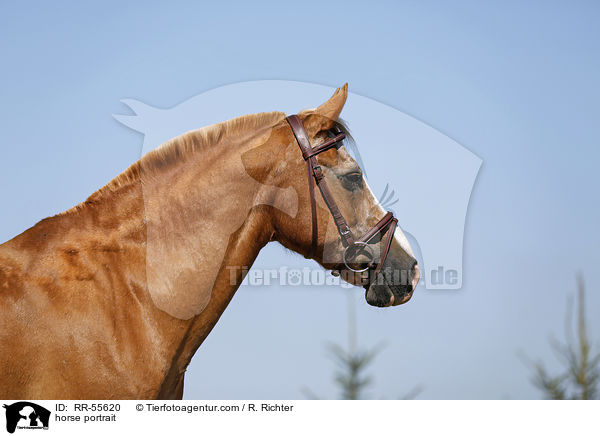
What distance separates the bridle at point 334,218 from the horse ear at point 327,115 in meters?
0.08

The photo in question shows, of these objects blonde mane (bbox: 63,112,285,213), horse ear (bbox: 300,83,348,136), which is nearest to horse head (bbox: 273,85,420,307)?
horse ear (bbox: 300,83,348,136)

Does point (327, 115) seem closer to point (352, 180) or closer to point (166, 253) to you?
point (352, 180)

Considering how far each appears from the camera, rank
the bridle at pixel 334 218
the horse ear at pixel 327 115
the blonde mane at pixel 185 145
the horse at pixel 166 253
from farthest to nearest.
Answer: the horse ear at pixel 327 115
the bridle at pixel 334 218
the blonde mane at pixel 185 145
the horse at pixel 166 253

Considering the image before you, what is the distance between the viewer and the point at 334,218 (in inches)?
158

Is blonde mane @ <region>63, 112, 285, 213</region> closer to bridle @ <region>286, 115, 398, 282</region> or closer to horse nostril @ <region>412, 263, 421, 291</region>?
bridle @ <region>286, 115, 398, 282</region>

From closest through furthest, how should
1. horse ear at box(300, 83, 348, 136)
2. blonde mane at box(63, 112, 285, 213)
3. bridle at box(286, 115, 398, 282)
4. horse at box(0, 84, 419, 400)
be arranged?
1. horse at box(0, 84, 419, 400)
2. blonde mane at box(63, 112, 285, 213)
3. bridle at box(286, 115, 398, 282)
4. horse ear at box(300, 83, 348, 136)

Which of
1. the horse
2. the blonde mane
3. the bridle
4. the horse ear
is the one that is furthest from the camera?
the horse ear

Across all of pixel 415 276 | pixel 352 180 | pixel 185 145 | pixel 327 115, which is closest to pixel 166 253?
pixel 185 145

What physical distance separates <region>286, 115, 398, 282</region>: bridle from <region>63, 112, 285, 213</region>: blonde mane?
12.3 inches

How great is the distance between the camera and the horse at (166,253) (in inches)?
136

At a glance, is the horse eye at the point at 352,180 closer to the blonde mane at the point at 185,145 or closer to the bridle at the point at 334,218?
the bridle at the point at 334,218

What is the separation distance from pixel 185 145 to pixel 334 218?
1.21 m

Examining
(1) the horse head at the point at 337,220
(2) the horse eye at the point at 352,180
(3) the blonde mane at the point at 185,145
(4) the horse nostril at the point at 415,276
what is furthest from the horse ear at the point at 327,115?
(4) the horse nostril at the point at 415,276

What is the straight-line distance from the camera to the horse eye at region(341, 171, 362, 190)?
4.07 metres
